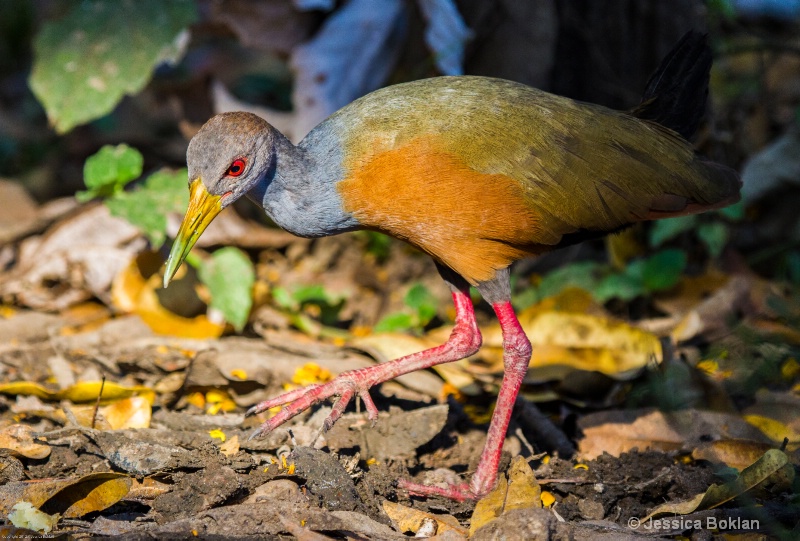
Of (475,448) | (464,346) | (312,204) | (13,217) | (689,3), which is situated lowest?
(13,217)

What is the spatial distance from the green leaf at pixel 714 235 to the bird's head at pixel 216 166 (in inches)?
140

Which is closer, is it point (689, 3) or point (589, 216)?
point (589, 216)

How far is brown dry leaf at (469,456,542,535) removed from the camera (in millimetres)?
3557

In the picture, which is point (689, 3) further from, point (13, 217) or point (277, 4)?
point (13, 217)

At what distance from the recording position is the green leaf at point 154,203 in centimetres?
540

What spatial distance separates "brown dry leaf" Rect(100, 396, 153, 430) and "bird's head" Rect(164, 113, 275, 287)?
2.61ft

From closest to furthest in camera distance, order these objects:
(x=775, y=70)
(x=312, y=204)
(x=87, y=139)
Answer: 1. (x=312, y=204)
2. (x=87, y=139)
3. (x=775, y=70)

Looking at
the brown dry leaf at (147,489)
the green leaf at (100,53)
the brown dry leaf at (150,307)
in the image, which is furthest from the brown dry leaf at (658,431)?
the green leaf at (100,53)

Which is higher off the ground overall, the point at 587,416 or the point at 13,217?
the point at 587,416

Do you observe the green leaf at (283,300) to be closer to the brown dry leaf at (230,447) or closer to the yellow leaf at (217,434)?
the yellow leaf at (217,434)

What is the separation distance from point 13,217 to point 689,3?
5.42 m

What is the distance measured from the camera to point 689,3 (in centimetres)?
652

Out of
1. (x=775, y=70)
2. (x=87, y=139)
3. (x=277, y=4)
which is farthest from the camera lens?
(x=775, y=70)

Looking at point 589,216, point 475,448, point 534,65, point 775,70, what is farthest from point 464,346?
point 775,70
